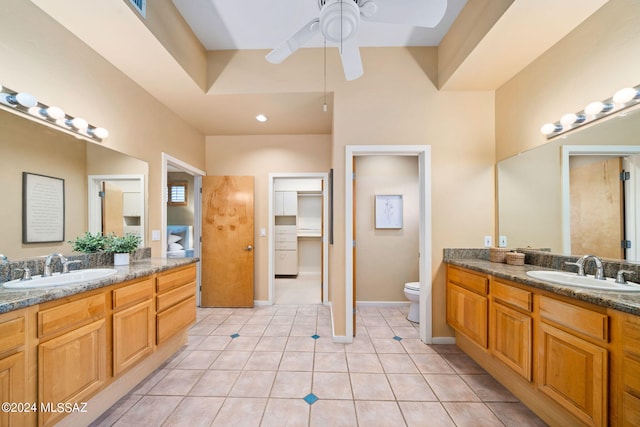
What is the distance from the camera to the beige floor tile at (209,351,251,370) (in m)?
2.11

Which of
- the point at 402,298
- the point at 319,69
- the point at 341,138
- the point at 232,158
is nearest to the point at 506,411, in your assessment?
the point at 402,298

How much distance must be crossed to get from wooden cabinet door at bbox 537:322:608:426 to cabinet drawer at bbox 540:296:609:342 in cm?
5

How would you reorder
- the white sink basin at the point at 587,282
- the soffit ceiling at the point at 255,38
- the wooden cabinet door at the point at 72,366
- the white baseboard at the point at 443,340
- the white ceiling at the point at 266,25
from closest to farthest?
the wooden cabinet door at the point at 72,366, the white sink basin at the point at 587,282, the soffit ceiling at the point at 255,38, the white ceiling at the point at 266,25, the white baseboard at the point at 443,340

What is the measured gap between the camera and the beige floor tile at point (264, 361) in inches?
82.0

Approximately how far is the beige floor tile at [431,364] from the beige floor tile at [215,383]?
156cm

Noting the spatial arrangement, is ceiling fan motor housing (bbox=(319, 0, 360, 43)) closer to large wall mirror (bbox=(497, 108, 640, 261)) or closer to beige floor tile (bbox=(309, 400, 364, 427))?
large wall mirror (bbox=(497, 108, 640, 261))

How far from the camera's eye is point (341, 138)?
2602mm

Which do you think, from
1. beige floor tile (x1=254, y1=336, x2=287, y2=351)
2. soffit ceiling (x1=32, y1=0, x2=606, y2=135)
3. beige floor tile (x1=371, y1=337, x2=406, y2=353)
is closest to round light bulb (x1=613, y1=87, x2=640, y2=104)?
soffit ceiling (x1=32, y1=0, x2=606, y2=135)

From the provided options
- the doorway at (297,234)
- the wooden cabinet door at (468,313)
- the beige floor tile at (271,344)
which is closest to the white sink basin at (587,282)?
the wooden cabinet door at (468,313)

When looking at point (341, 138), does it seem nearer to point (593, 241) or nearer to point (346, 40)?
point (346, 40)

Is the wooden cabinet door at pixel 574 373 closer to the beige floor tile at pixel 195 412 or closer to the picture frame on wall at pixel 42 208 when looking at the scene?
the beige floor tile at pixel 195 412

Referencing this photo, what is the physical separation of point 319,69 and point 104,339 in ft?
9.29

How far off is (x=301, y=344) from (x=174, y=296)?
130 cm

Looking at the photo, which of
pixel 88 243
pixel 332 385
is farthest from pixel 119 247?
pixel 332 385
